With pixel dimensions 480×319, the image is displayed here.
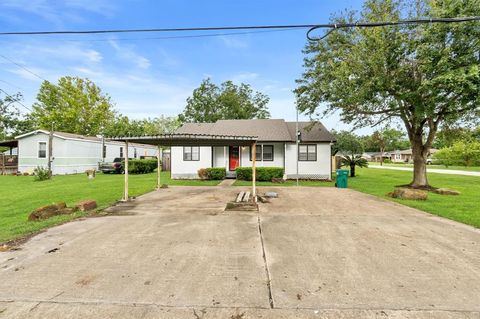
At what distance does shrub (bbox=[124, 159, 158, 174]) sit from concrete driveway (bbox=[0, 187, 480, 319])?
643 inches

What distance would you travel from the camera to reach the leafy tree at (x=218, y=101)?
117 feet

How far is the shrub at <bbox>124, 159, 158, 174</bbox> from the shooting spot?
21.8m

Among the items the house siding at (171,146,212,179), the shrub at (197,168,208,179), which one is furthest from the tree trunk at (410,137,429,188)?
the house siding at (171,146,212,179)

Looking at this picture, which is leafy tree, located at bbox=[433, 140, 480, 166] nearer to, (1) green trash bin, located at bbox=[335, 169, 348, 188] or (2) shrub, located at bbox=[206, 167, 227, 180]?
(1) green trash bin, located at bbox=[335, 169, 348, 188]

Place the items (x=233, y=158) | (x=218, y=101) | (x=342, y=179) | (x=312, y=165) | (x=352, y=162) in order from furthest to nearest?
(x=218, y=101) < (x=352, y=162) < (x=233, y=158) < (x=312, y=165) < (x=342, y=179)

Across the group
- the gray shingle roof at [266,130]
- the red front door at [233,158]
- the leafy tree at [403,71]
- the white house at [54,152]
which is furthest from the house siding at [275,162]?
the white house at [54,152]

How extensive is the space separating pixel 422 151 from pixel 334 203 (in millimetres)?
7849

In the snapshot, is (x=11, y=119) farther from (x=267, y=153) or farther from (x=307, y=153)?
(x=307, y=153)

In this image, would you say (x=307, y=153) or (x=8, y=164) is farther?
(x=8, y=164)

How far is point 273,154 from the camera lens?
58.3 feet

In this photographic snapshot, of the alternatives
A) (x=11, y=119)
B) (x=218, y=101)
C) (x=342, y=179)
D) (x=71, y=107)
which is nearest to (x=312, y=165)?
(x=342, y=179)

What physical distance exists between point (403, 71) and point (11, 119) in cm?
4748

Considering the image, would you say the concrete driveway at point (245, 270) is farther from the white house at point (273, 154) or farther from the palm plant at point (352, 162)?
the palm plant at point (352, 162)

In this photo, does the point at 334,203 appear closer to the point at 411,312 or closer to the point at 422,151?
the point at 411,312
